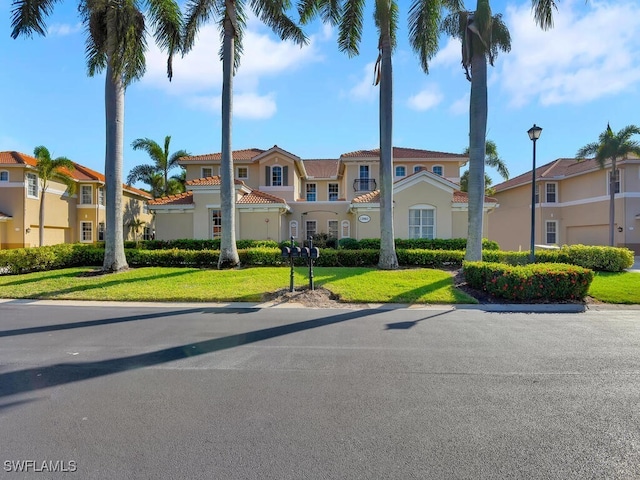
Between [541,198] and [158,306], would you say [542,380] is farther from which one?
[541,198]

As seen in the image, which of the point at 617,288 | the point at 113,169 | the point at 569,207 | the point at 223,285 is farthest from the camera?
the point at 569,207

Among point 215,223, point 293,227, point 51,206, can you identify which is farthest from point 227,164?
point 51,206

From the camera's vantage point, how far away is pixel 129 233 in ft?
121

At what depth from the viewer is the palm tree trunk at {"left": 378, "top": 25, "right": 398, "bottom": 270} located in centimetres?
1490

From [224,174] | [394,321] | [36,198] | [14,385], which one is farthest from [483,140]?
[36,198]

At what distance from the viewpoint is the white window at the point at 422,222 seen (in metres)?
20.9

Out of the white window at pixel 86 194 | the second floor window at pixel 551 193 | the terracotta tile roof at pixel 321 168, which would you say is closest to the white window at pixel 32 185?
the white window at pixel 86 194

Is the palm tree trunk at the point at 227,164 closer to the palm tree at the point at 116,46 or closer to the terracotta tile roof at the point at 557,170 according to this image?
the palm tree at the point at 116,46

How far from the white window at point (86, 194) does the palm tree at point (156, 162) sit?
11.4 feet

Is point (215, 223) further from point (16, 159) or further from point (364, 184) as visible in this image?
point (16, 159)

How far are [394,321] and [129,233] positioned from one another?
36.2 m

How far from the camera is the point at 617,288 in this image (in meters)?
11.1

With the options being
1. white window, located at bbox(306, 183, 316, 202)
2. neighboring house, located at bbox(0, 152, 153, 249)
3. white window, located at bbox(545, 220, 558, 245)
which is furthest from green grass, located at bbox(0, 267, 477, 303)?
white window, located at bbox(545, 220, 558, 245)

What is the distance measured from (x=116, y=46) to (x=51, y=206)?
23.8m
